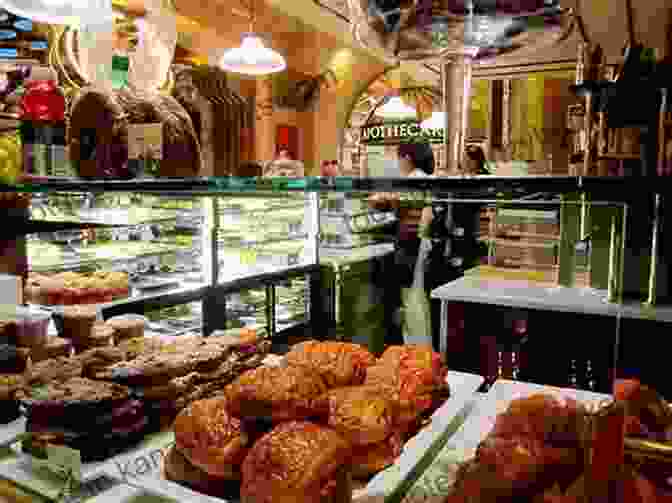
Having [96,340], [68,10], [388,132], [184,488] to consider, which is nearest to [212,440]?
[184,488]

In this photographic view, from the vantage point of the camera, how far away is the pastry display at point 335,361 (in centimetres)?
102

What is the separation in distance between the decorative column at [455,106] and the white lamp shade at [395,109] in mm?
7744

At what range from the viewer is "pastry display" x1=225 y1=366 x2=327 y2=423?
33.3 inches

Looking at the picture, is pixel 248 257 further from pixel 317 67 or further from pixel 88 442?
pixel 317 67

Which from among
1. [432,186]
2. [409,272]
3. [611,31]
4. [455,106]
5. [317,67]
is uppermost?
[317,67]

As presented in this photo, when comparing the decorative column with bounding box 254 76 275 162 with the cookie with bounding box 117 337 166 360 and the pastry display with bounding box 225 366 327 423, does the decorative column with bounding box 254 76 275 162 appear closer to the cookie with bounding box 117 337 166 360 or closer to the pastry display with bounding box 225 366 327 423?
the cookie with bounding box 117 337 166 360

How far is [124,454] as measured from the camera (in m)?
0.94

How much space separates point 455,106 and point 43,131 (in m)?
1.07

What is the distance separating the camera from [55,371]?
3.80ft

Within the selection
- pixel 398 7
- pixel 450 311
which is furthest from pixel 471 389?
pixel 450 311

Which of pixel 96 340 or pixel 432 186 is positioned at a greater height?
pixel 432 186

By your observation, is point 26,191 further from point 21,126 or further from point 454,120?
point 454,120

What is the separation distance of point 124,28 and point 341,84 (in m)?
8.10

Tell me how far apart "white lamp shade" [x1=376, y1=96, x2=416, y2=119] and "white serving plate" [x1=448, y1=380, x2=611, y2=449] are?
754cm
